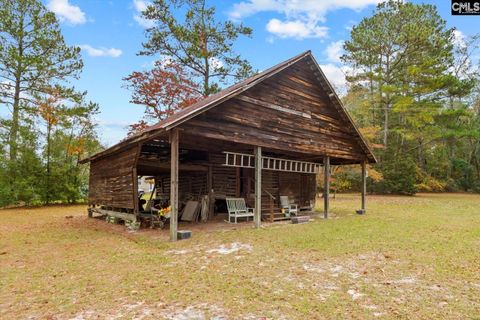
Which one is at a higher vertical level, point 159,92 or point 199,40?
point 199,40

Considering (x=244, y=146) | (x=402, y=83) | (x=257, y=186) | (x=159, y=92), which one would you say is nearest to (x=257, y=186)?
(x=257, y=186)

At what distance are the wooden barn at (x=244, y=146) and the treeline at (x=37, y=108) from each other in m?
6.98

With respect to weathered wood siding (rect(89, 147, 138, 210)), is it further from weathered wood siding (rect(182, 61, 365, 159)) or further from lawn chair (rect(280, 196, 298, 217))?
lawn chair (rect(280, 196, 298, 217))

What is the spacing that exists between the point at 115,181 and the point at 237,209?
499cm

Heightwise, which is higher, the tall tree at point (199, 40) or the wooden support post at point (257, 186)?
the tall tree at point (199, 40)

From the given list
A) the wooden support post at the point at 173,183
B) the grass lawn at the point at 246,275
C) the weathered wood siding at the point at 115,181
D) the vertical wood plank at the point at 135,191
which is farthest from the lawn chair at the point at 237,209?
the wooden support post at the point at 173,183

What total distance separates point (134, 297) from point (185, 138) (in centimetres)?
682

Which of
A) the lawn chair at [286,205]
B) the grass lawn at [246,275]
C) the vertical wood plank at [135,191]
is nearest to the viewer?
the grass lawn at [246,275]

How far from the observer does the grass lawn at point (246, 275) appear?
4047 millimetres

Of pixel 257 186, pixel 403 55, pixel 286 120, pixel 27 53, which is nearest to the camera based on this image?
pixel 257 186

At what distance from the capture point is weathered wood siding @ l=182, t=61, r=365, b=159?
925 centimetres

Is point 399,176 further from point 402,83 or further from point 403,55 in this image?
point 403,55

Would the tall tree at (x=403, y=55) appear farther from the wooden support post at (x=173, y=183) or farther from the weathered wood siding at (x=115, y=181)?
the wooden support post at (x=173, y=183)

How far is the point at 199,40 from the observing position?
76.7ft
